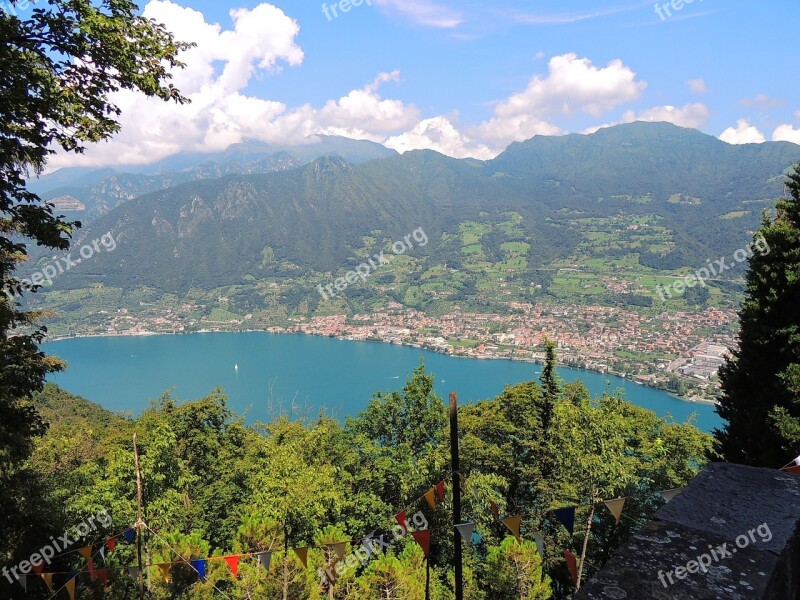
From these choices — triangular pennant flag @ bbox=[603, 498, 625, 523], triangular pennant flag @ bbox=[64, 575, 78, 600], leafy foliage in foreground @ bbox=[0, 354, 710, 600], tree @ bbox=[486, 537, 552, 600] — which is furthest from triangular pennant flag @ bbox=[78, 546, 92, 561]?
tree @ bbox=[486, 537, 552, 600]

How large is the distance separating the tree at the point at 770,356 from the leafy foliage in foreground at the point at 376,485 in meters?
2.61

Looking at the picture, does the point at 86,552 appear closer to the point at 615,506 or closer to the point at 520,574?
the point at 615,506

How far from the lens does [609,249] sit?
15275 centimetres

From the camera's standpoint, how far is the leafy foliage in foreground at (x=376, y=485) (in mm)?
9211

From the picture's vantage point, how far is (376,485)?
13.1 meters

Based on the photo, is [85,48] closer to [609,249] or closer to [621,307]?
[621,307]

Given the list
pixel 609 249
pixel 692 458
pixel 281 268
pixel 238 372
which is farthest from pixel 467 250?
pixel 692 458

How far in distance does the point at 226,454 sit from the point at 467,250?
15877 cm

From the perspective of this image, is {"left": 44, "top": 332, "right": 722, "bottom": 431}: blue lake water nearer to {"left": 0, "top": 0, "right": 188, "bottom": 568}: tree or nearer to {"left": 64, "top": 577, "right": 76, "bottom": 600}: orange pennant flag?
{"left": 64, "top": 577, "right": 76, "bottom": 600}: orange pennant flag

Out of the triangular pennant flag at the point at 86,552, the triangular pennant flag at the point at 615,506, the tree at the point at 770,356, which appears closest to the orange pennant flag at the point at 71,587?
the triangular pennant flag at the point at 86,552

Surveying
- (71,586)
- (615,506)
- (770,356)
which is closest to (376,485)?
(71,586)

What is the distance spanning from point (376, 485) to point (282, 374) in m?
61.8

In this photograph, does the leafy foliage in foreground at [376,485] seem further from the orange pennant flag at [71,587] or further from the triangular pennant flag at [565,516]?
the triangular pennant flag at [565,516]

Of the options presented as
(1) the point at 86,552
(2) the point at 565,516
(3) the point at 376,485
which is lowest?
(3) the point at 376,485
